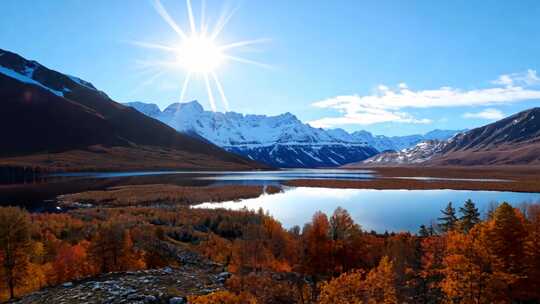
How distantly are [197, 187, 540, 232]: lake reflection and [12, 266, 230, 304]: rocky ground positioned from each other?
4934cm

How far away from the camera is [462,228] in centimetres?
5859

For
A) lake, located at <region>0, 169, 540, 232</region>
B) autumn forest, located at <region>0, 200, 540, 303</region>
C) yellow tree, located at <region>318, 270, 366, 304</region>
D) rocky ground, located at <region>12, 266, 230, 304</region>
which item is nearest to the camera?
rocky ground, located at <region>12, 266, 230, 304</region>

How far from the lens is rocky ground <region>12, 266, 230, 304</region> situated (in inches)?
968

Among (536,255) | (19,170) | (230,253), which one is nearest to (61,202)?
(230,253)

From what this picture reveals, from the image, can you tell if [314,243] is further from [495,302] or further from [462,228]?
[495,302]

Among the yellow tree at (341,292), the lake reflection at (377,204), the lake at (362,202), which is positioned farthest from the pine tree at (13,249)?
the lake at (362,202)

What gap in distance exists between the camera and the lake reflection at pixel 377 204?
82688 millimetres

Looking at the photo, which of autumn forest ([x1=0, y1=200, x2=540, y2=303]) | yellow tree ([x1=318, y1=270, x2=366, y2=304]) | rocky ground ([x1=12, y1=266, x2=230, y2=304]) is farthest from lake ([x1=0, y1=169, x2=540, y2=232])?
yellow tree ([x1=318, y1=270, x2=366, y2=304])

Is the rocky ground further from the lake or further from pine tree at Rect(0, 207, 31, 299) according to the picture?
the lake

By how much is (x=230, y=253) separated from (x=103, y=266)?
19.3 m

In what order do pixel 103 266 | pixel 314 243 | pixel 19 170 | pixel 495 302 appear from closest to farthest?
pixel 495 302, pixel 103 266, pixel 314 243, pixel 19 170

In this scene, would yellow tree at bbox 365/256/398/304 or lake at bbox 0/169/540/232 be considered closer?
yellow tree at bbox 365/256/398/304

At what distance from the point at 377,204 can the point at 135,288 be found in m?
87.3

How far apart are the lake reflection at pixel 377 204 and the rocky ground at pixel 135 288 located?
49.3m
